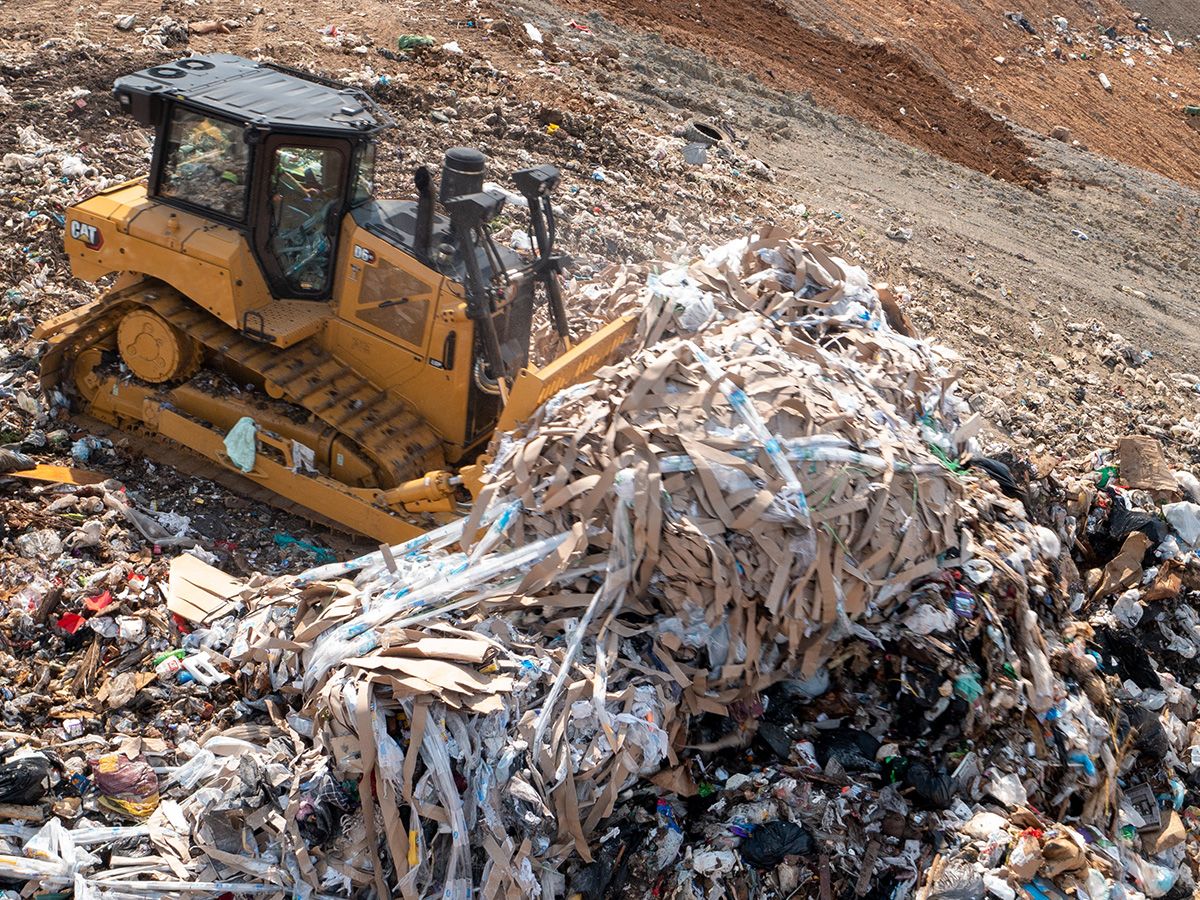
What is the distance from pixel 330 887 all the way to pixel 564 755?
107cm

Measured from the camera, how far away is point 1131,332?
1091 centimetres

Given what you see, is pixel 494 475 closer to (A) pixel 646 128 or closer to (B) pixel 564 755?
(B) pixel 564 755

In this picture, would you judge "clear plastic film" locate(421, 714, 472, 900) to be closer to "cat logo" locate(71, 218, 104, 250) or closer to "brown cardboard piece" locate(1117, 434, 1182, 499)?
"cat logo" locate(71, 218, 104, 250)

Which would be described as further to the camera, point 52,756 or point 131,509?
point 131,509

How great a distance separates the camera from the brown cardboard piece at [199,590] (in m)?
5.48

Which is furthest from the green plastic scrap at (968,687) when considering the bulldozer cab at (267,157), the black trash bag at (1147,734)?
the bulldozer cab at (267,157)

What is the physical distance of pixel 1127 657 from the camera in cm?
605

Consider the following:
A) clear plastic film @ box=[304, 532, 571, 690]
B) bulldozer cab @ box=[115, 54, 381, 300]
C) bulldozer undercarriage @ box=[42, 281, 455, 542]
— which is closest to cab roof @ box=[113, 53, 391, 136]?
bulldozer cab @ box=[115, 54, 381, 300]

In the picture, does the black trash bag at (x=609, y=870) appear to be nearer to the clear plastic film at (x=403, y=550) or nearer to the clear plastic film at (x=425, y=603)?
the clear plastic film at (x=425, y=603)

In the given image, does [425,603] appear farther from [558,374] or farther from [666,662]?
[558,374]

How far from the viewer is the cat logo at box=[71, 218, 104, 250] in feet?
21.0

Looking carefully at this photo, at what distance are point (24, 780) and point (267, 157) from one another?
3.29 m

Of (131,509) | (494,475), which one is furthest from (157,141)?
(494,475)

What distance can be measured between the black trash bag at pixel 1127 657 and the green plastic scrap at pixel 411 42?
9.48 metres
